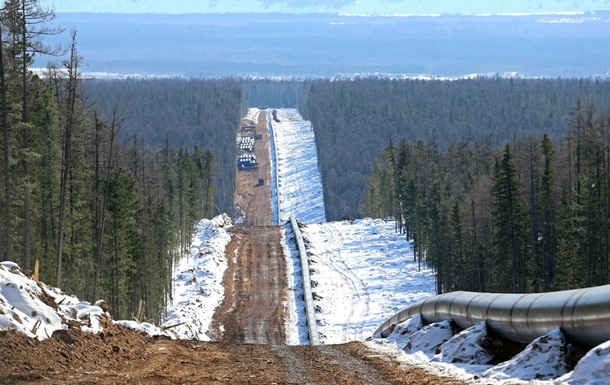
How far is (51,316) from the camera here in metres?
19.5

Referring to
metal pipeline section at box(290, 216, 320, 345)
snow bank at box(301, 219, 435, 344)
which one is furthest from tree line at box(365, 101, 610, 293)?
metal pipeline section at box(290, 216, 320, 345)

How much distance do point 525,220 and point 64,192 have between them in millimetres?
33307

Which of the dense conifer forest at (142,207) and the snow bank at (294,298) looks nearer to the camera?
the dense conifer forest at (142,207)

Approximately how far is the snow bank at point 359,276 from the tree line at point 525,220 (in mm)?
2468

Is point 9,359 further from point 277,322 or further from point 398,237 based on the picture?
point 398,237

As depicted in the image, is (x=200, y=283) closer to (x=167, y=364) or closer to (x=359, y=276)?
(x=359, y=276)

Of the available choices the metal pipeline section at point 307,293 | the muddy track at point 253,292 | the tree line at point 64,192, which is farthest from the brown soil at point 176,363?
the muddy track at point 253,292

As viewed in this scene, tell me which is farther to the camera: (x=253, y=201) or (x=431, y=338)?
(x=253, y=201)

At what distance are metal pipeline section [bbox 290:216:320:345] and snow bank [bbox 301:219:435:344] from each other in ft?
2.71

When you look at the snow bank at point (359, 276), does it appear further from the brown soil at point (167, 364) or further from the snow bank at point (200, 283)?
the brown soil at point (167, 364)

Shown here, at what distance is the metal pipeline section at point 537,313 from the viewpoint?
1524cm

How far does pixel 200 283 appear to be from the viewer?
69.4 m

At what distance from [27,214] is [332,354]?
21.4 meters

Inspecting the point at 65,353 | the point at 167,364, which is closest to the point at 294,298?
the point at 167,364
